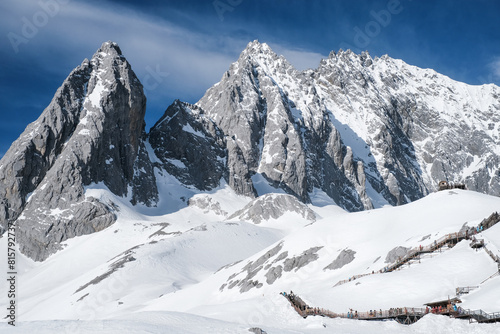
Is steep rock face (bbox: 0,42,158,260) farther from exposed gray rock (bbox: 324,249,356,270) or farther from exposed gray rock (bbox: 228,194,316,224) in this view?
exposed gray rock (bbox: 324,249,356,270)

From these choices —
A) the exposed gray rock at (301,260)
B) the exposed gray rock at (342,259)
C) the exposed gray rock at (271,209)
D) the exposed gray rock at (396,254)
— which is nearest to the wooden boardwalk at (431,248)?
the exposed gray rock at (396,254)

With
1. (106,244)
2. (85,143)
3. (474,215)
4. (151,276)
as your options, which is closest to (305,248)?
(474,215)

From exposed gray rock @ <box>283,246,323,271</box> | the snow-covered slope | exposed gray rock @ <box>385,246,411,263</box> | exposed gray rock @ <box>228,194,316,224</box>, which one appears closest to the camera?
the snow-covered slope

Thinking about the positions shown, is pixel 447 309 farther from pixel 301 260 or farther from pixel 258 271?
pixel 258 271

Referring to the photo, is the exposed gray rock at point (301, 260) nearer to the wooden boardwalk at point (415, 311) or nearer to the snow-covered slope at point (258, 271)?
the snow-covered slope at point (258, 271)

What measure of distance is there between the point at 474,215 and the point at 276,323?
41.6m

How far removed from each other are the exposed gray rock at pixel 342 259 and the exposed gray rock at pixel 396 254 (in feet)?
29.4

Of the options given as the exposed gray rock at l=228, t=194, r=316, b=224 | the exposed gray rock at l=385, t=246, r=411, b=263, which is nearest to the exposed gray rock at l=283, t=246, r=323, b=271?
the exposed gray rock at l=385, t=246, r=411, b=263

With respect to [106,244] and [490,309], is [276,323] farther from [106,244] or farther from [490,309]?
[106,244]

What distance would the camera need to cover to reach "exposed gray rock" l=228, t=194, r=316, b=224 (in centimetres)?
17288

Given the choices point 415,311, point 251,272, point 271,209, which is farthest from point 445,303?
point 271,209

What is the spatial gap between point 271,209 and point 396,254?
11406cm

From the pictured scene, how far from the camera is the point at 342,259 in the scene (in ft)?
236

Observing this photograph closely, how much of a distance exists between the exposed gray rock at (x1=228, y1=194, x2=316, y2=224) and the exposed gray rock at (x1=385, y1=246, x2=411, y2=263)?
108m
